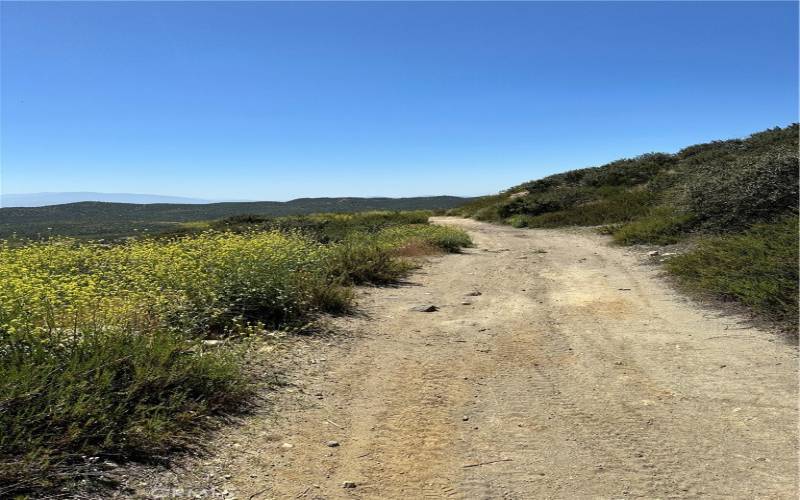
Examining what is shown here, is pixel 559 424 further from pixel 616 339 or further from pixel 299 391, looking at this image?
pixel 616 339

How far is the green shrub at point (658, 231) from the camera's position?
14.8 metres

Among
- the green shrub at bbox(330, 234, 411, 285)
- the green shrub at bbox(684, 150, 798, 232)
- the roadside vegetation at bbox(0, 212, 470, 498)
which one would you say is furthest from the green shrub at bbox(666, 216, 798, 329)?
the roadside vegetation at bbox(0, 212, 470, 498)

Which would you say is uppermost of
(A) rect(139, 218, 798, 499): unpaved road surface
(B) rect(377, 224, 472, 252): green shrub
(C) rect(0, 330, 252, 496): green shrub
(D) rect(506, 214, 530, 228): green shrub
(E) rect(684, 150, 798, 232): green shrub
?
(E) rect(684, 150, 798, 232): green shrub

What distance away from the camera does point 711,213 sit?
46.8ft

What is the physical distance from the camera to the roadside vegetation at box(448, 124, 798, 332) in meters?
7.93

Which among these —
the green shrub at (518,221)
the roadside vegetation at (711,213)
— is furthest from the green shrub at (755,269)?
the green shrub at (518,221)

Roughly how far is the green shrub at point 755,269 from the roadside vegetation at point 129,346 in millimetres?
5877

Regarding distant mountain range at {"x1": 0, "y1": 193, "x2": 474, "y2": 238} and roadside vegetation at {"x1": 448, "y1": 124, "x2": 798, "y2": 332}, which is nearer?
roadside vegetation at {"x1": 448, "y1": 124, "x2": 798, "y2": 332}

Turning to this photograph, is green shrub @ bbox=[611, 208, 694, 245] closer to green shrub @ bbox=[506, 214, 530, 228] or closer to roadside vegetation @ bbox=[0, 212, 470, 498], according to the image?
green shrub @ bbox=[506, 214, 530, 228]

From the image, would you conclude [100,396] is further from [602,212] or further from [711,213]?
[602,212]

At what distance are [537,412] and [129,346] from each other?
3393mm

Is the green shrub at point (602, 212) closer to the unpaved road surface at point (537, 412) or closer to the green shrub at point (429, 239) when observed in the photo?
the green shrub at point (429, 239)

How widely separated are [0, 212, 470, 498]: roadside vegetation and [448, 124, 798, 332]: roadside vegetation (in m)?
6.13

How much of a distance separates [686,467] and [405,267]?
346 inches
